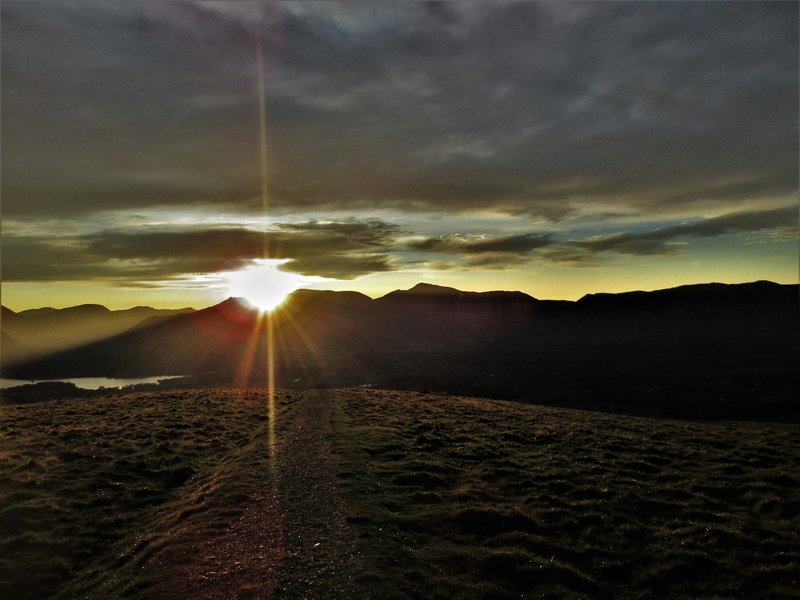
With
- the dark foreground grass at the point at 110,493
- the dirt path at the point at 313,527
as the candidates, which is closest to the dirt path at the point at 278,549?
the dirt path at the point at 313,527

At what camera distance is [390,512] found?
19562mm

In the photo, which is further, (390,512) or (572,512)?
(572,512)

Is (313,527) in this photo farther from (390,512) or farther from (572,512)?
(572,512)

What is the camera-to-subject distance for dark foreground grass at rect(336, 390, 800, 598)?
15.3 meters

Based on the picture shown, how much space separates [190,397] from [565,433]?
39897 millimetres

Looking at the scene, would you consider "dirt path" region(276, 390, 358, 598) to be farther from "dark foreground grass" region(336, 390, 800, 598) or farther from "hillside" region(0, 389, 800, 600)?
"dark foreground grass" region(336, 390, 800, 598)

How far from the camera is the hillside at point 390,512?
48.9 ft

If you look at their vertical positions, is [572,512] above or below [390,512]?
below

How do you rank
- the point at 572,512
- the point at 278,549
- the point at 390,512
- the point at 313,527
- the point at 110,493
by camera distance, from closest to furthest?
the point at 278,549 → the point at 313,527 → the point at 390,512 → the point at 572,512 → the point at 110,493

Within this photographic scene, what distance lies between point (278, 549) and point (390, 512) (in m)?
5.50

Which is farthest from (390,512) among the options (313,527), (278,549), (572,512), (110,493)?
(110,493)

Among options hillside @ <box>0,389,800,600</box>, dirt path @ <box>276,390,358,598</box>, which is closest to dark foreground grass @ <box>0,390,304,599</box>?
hillside @ <box>0,389,800,600</box>

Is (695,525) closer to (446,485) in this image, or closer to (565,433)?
(446,485)

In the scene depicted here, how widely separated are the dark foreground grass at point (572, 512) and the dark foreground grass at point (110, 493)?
21.2 feet
